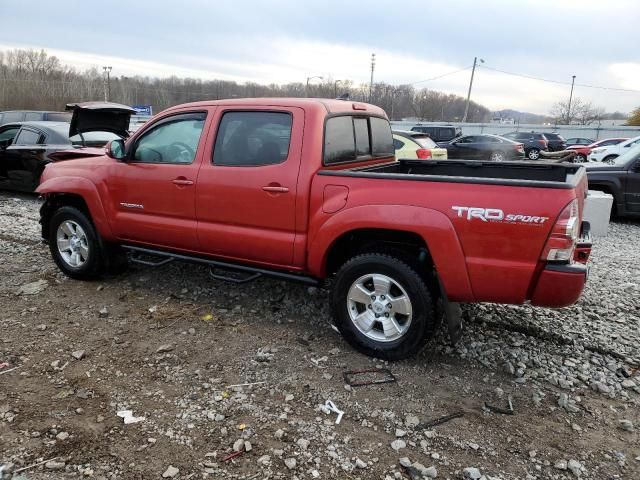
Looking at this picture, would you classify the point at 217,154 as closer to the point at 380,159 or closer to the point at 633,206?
the point at 380,159

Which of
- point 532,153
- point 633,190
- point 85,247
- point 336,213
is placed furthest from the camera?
point 532,153

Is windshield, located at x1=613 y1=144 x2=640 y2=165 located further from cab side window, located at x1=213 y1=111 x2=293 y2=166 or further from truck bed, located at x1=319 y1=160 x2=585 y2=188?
cab side window, located at x1=213 y1=111 x2=293 y2=166

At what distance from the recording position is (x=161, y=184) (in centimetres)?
468

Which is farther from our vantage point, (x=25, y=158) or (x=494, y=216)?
(x=25, y=158)

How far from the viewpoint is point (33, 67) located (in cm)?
8231

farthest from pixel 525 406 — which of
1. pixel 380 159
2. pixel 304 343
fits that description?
pixel 380 159

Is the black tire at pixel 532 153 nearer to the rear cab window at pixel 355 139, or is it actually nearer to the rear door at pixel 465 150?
the rear door at pixel 465 150

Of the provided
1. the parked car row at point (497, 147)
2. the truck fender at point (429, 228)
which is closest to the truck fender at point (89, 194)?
the truck fender at point (429, 228)

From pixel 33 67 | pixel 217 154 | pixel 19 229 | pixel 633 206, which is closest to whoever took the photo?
pixel 217 154

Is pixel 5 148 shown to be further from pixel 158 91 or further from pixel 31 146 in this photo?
pixel 158 91

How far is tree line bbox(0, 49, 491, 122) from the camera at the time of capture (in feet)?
191

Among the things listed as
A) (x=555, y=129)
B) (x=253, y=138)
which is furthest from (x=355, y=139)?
(x=555, y=129)

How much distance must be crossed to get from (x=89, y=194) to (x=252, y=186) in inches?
81.4

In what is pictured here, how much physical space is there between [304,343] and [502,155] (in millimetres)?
20527
